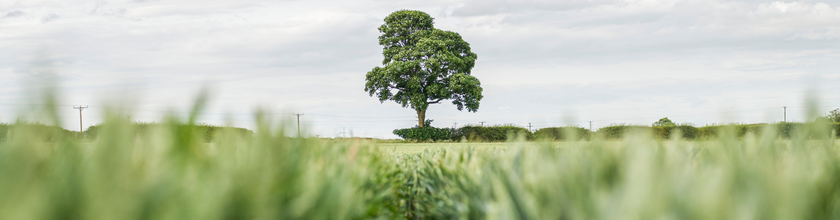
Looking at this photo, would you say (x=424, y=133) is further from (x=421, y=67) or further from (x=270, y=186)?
(x=270, y=186)

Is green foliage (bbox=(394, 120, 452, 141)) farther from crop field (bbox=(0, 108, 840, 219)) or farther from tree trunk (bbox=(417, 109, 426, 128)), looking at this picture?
crop field (bbox=(0, 108, 840, 219))

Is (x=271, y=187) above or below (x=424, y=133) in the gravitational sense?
above

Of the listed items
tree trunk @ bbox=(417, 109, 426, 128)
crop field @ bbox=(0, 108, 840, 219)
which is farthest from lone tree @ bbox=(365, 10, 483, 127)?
crop field @ bbox=(0, 108, 840, 219)

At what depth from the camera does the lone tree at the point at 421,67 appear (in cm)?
2391

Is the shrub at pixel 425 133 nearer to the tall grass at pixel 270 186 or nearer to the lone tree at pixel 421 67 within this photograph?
the lone tree at pixel 421 67

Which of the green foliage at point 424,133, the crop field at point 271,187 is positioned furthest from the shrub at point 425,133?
the crop field at point 271,187

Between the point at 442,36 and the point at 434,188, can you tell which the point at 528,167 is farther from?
the point at 442,36

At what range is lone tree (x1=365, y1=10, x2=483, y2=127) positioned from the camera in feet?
78.4

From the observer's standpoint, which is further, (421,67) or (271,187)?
(421,67)

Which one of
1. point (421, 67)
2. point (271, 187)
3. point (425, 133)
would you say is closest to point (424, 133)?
point (425, 133)

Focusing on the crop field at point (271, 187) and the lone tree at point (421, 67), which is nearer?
the crop field at point (271, 187)

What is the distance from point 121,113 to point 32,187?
0.11 m

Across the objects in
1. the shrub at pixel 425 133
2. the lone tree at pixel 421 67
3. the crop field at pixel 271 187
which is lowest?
the shrub at pixel 425 133

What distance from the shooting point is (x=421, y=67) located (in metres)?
24.1
